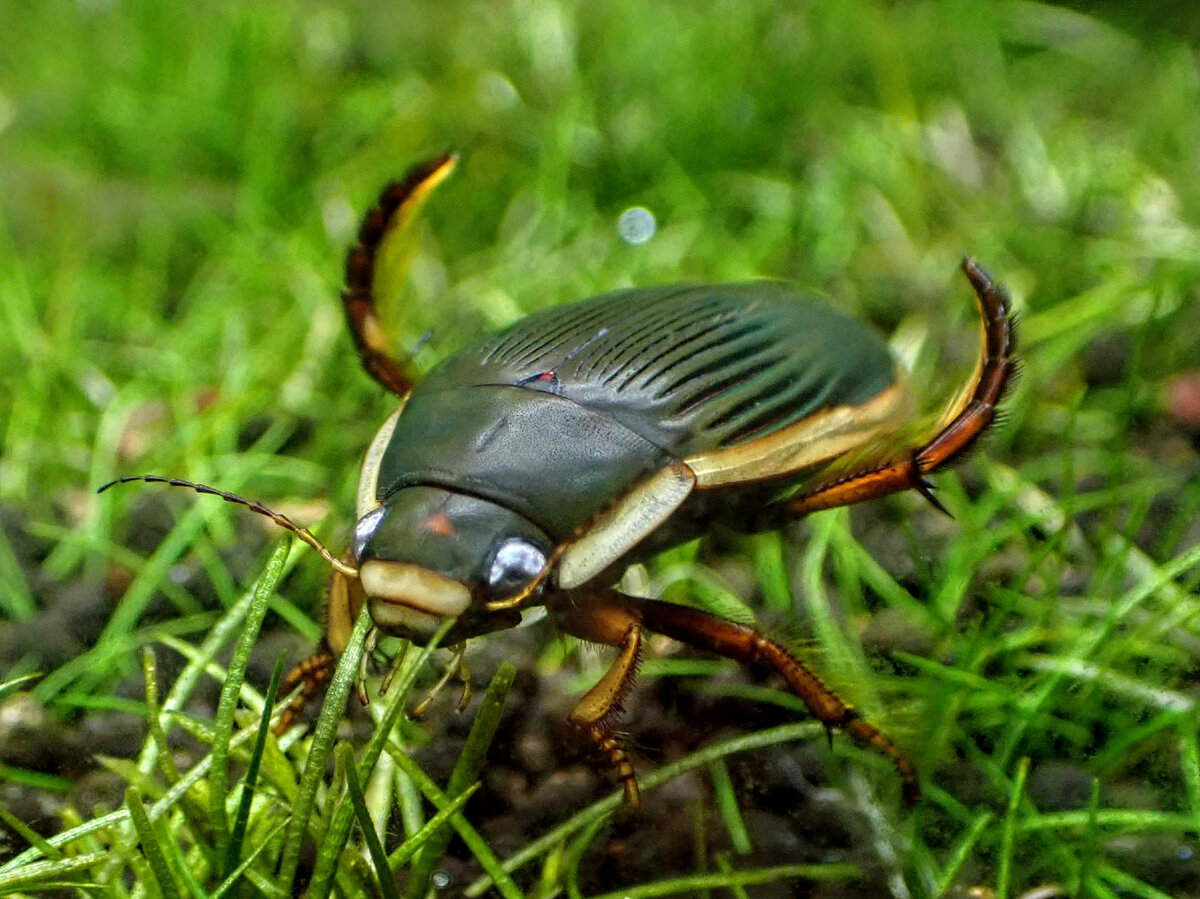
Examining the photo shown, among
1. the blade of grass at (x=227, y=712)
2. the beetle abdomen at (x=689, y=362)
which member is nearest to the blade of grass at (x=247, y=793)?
the blade of grass at (x=227, y=712)

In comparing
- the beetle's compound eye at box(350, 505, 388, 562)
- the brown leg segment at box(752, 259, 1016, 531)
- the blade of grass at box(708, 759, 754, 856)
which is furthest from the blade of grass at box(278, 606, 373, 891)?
the brown leg segment at box(752, 259, 1016, 531)

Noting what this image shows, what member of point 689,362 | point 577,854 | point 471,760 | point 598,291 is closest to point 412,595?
point 471,760

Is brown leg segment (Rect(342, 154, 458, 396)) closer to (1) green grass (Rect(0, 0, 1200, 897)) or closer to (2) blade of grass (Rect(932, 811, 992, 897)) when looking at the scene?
(1) green grass (Rect(0, 0, 1200, 897))

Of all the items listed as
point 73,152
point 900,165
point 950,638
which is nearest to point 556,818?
point 950,638

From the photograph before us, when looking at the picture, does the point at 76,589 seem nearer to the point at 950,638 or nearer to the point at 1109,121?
the point at 950,638

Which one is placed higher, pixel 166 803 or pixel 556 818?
pixel 166 803

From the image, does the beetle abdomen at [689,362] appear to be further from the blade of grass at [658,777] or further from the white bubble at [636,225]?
the white bubble at [636,225]
